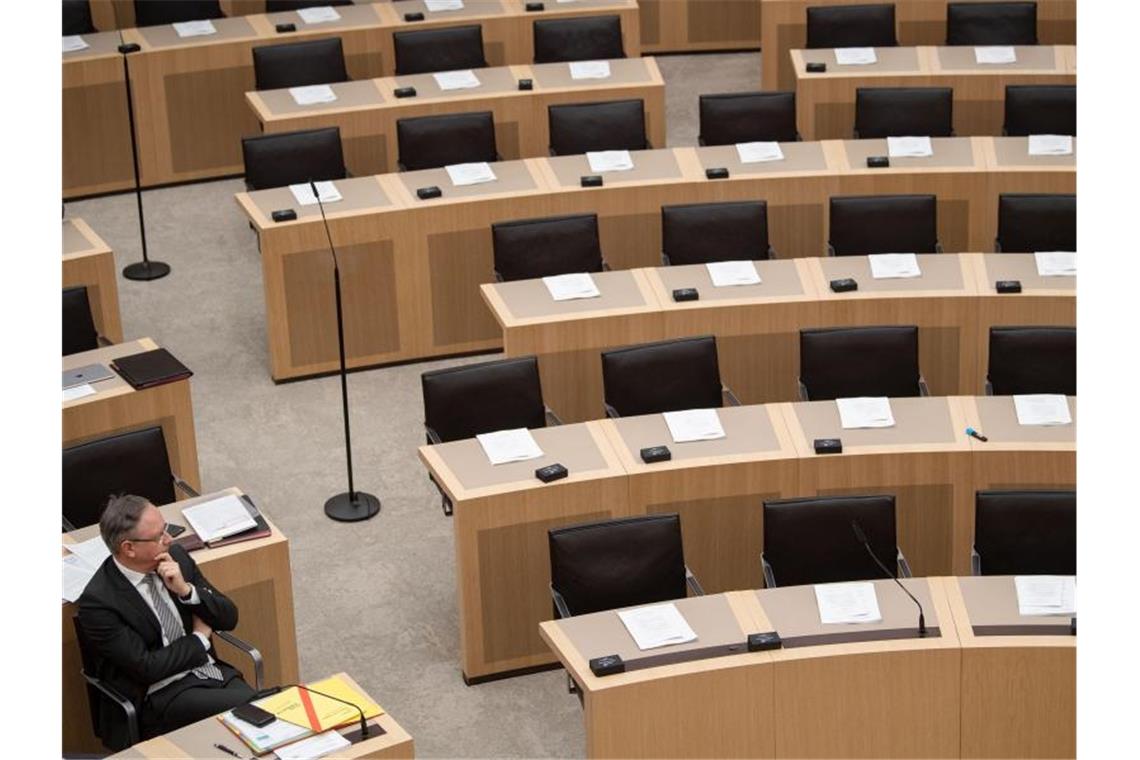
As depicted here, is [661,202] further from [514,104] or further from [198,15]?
[198,15]

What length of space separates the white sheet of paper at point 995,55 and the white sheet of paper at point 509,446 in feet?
14.9

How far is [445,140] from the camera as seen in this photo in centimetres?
959

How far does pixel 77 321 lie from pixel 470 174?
2.22 meters

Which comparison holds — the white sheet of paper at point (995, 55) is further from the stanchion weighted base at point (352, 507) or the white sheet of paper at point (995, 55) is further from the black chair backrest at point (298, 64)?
the stanchion weighted base at point (352, 507)

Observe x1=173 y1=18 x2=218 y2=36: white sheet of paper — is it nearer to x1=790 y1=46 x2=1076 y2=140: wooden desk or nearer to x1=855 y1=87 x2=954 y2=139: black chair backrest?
x1=790 y1=46 x2=1076 y2=140: wooden desk

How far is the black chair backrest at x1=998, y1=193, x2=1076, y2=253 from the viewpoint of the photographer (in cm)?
871

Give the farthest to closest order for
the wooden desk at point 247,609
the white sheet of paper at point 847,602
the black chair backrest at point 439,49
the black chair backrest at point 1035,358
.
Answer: the black chair backrest at point 439,49, the black chair backrest at point 1035,358, the wooden desk at point 247,609, the white sheet of paper at point 847,602

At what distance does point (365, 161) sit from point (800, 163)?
240 cm

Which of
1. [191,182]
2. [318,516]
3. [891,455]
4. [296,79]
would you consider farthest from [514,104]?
[891,455]

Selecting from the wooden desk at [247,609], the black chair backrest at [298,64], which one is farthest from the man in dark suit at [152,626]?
the black chair backrest at [298,64]

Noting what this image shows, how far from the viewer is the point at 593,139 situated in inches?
384

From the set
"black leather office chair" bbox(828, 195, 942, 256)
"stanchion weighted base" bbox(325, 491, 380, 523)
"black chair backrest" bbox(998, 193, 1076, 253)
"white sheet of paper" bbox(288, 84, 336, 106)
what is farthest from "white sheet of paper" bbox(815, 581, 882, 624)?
"white sheet of paper" bbox(288, 84, 336, 106)

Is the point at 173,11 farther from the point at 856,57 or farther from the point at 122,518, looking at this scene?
the point at 122,518

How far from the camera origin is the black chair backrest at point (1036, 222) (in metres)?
8.71
